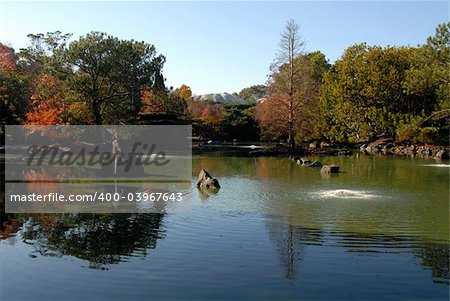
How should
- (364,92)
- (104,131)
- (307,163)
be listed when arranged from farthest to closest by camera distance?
(364,92), (104,131), (307,163)

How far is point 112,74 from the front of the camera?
38188 millimetres

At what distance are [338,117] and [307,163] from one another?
16.6 m

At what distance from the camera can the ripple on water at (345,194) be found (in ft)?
52.4

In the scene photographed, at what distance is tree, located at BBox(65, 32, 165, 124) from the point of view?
36125 millimetres

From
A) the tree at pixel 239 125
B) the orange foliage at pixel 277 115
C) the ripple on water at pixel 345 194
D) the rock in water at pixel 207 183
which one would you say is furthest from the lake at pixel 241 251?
the tree at pixel 239 125

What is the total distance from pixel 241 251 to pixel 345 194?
830 centimetres

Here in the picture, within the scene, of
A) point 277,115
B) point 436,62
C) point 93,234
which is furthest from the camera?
point 277,115

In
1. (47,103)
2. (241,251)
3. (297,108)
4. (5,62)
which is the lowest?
(241,251)

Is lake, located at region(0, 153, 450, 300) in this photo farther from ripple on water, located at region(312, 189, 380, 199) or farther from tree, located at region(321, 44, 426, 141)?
tree, located at region(321, 44, 426, 141)

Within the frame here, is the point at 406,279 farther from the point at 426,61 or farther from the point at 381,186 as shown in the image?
the point at 426,61

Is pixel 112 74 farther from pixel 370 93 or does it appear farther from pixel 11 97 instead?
pixel 370 93

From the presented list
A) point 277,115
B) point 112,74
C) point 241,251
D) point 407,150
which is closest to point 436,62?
point 241,251

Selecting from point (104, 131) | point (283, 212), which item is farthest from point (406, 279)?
point (104, 131)

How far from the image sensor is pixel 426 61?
22766mm
